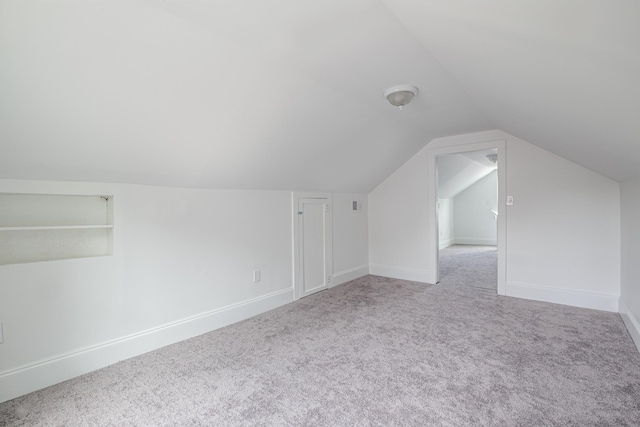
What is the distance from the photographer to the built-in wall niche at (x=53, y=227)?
1.91 m

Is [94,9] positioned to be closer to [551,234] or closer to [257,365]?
[257,365]

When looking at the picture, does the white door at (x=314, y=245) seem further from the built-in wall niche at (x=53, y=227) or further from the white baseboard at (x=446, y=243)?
the white baseboard at (x=446, y=243)

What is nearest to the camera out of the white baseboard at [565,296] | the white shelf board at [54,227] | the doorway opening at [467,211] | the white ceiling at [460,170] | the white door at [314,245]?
the white shelf board at [54,227]

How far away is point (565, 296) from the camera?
3.35 m

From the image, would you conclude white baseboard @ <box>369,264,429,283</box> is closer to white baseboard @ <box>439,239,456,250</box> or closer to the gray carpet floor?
the gray carpet floor

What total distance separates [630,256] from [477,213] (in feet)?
19.8

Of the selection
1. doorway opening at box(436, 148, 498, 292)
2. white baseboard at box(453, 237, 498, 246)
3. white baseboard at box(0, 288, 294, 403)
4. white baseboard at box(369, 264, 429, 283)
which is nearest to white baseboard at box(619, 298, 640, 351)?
white baseboard at box(369, 264, 429, 283)

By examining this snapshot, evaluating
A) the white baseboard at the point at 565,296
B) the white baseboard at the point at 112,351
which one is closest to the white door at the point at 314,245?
the white baseboard at the point at 112,351

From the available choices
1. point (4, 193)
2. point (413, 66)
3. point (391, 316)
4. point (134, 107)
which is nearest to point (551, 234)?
point (391, 316)

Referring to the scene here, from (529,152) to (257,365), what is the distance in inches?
150

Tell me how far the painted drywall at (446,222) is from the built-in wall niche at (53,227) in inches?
293

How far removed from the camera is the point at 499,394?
1.76m

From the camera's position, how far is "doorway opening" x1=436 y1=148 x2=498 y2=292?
243 inches

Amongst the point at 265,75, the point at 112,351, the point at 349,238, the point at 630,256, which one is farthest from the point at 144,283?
the point at 630,256
